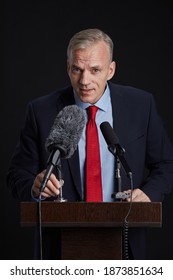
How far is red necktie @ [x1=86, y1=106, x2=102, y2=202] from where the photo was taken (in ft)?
9.23

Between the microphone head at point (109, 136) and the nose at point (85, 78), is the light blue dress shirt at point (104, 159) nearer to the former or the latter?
the nose at point (85, 78)

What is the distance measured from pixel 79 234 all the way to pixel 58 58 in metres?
2.36

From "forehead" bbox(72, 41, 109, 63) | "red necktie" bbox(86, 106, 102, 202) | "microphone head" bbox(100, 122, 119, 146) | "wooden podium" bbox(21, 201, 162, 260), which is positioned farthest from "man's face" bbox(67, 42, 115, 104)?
"wooden podium" bbox(21, 201, 162, 260)

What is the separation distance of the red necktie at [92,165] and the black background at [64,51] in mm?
1717

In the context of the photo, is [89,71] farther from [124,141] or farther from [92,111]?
[124,141]

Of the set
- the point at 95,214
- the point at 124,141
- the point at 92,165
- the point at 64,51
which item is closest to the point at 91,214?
the point at 95,214

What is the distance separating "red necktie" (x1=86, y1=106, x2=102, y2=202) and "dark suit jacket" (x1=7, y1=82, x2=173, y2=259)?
2.2 inches

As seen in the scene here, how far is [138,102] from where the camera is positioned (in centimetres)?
317

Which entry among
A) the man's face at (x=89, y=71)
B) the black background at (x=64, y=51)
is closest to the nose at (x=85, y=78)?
the man's face at (x=89, y=71)

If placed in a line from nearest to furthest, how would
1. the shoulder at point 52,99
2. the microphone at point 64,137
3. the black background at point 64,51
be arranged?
the microphone at point 64,137
the shoulder at point 52,99
the black background at point 64,51

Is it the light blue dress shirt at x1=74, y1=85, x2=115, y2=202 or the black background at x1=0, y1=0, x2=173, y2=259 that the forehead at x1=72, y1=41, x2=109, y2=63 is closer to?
the light blue dress shirt at x1=74, y1=85, x2=115, y2=202

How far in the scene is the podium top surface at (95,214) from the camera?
2.29m

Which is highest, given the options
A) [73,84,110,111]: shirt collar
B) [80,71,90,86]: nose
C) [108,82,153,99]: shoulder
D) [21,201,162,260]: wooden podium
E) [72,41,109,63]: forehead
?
[72,41,109,63]: forehead

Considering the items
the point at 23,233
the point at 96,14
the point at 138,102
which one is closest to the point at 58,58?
the point at 96,14
